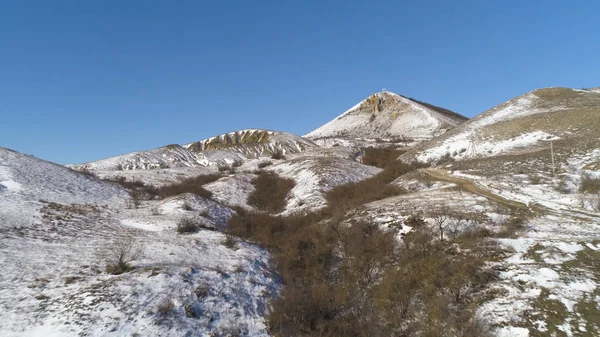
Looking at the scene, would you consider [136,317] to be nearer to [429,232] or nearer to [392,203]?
[429,232]

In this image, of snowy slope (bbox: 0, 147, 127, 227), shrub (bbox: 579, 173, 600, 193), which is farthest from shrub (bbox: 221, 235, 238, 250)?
shrub (bbox: 579, 173, 600, 193)

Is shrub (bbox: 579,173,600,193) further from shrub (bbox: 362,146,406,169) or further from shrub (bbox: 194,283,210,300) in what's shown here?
shrub (bbox: 194,283,210,300)

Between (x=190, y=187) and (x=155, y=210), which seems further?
(x=190, y=187)

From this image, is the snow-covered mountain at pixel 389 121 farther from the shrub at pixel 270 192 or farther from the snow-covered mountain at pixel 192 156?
the shrub at pixel 270 192

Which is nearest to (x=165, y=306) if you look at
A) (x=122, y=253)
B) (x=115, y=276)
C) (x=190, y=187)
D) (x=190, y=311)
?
(x=190, y=311)

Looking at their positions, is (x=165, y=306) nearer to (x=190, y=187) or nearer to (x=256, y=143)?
(x=190, y=187)

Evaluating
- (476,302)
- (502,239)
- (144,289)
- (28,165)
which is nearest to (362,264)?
(476,302)

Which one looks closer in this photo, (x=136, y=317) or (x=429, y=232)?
(x=136, y=317)
